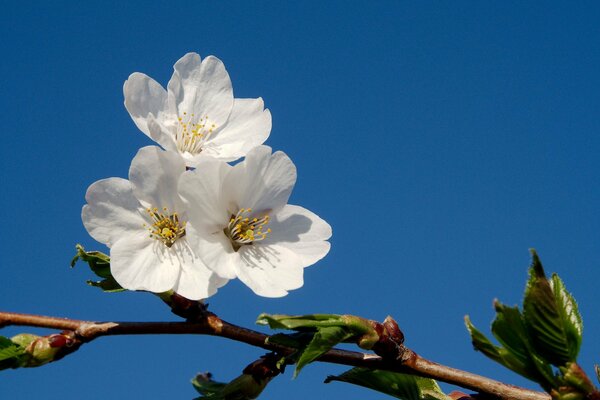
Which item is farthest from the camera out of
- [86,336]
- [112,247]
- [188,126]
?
[188,126]

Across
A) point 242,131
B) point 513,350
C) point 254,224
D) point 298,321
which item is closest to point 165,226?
point 254,224

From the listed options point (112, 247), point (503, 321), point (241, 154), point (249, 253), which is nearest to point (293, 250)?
point (249, 253)

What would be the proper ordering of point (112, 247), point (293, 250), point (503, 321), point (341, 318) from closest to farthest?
1. point (503, 321)
2. point (341, 318)
3. point (112, 247)
4. point (293, 250)

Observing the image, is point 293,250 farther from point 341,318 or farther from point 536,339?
point 536,339

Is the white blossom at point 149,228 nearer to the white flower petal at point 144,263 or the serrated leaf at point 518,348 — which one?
the white flower petal at point 144,263

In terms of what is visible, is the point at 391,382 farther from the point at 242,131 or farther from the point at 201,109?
the point at 201,109

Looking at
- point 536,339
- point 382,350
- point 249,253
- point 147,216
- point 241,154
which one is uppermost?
point 241,154

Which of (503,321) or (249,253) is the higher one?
(249,253)

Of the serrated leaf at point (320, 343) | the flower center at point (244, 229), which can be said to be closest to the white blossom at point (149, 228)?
the flower center at point (244, 229)
